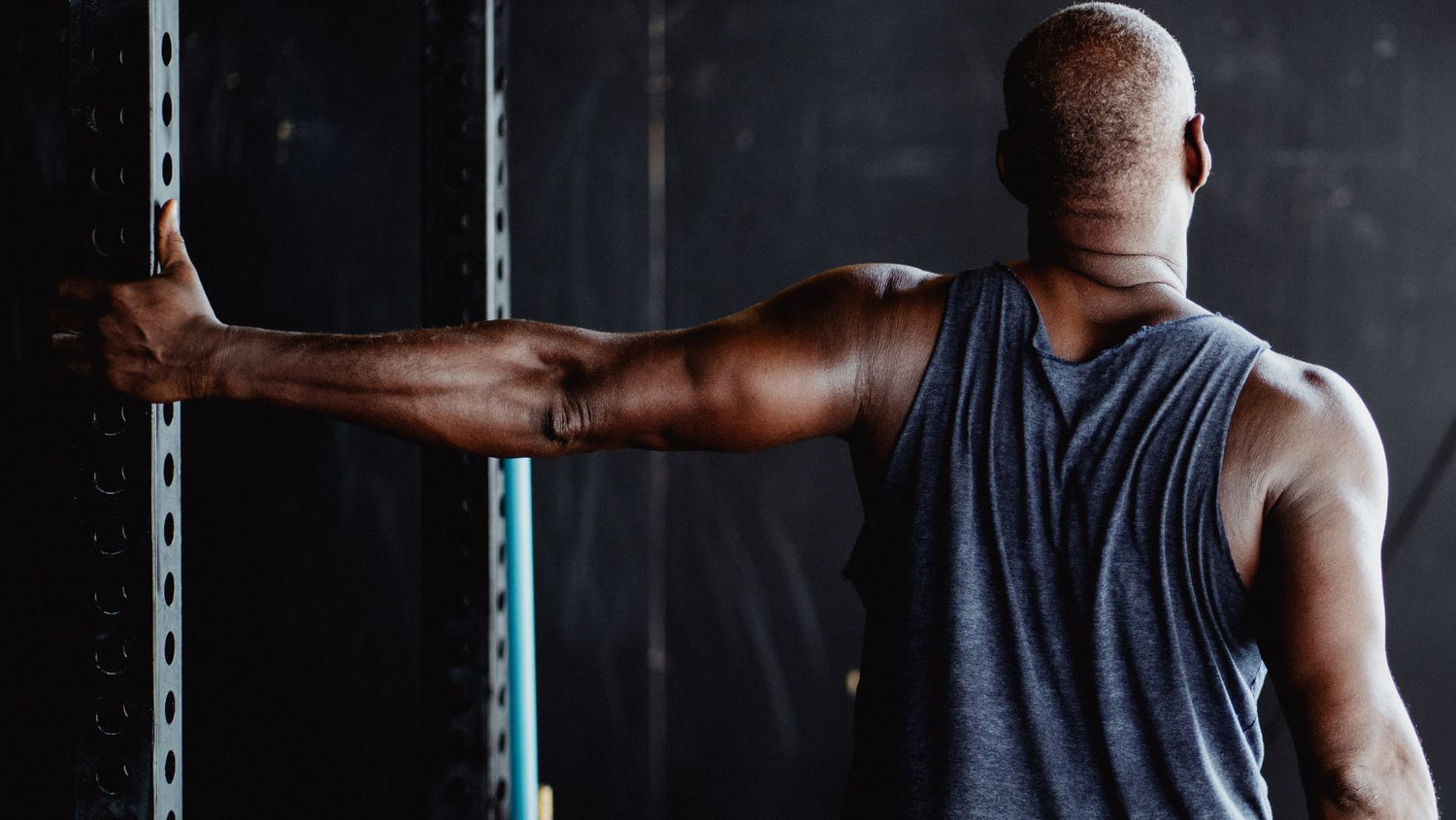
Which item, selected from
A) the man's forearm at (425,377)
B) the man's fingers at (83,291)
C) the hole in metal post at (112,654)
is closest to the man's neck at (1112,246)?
the man's forearm at (425,377)

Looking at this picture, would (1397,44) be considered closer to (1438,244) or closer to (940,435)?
(1438,244)

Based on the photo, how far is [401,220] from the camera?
2.62m

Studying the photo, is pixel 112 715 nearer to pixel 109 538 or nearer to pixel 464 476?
pixel 109 538

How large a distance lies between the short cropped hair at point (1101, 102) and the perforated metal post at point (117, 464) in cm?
91

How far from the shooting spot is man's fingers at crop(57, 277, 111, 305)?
1065 millimetres

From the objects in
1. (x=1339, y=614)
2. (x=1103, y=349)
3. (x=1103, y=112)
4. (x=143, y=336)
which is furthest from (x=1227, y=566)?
(x=143, y=336)

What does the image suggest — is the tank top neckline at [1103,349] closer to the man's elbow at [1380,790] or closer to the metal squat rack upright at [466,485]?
the man's elbow at [1380,790]

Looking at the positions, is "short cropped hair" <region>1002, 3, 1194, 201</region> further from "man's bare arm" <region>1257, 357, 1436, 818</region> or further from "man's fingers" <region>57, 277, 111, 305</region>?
"man's fingers" <region>57, 277, 111, 305</region>

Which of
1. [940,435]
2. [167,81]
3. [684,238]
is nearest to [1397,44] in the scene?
[684,238]

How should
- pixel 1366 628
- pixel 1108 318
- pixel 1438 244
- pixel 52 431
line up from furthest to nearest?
1. pixel 1438 244
2. pixel 52 431
3. pixel 1108 318
4. pixel 1366 628

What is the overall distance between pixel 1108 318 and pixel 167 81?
3.31 feet

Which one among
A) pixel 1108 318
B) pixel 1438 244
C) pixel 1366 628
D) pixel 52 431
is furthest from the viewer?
pixel 1438 244

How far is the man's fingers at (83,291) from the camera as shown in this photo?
1065 mm

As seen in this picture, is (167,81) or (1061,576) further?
(167,81)
